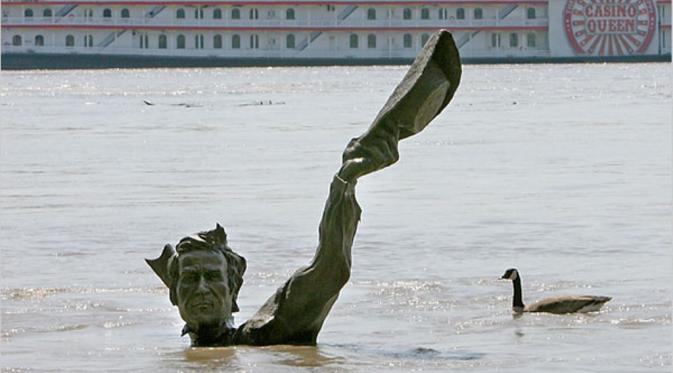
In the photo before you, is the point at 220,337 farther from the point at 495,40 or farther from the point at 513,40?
the point at 513,40

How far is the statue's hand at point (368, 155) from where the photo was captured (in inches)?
260

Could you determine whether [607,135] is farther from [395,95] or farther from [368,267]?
[395,95]

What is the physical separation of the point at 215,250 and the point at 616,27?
76.0 m

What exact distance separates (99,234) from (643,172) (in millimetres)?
6631

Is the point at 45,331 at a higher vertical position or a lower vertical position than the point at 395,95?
lower

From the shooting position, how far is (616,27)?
8175cm


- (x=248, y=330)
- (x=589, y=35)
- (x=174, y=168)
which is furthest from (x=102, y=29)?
(x=248, y=330)

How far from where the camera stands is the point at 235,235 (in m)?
12.4

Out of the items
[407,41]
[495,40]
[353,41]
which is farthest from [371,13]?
[495,40]

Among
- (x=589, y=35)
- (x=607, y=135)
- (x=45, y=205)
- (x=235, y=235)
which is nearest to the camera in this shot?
(x=235, y=235)

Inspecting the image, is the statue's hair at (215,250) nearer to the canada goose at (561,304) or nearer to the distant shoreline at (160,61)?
the canada goose at (561,304)

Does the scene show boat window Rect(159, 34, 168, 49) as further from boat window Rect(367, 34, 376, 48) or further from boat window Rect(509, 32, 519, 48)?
boat window Rect(509, 32, 519, 48)

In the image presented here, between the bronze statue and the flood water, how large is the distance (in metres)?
0.09

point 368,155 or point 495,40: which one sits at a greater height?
point 368,155
